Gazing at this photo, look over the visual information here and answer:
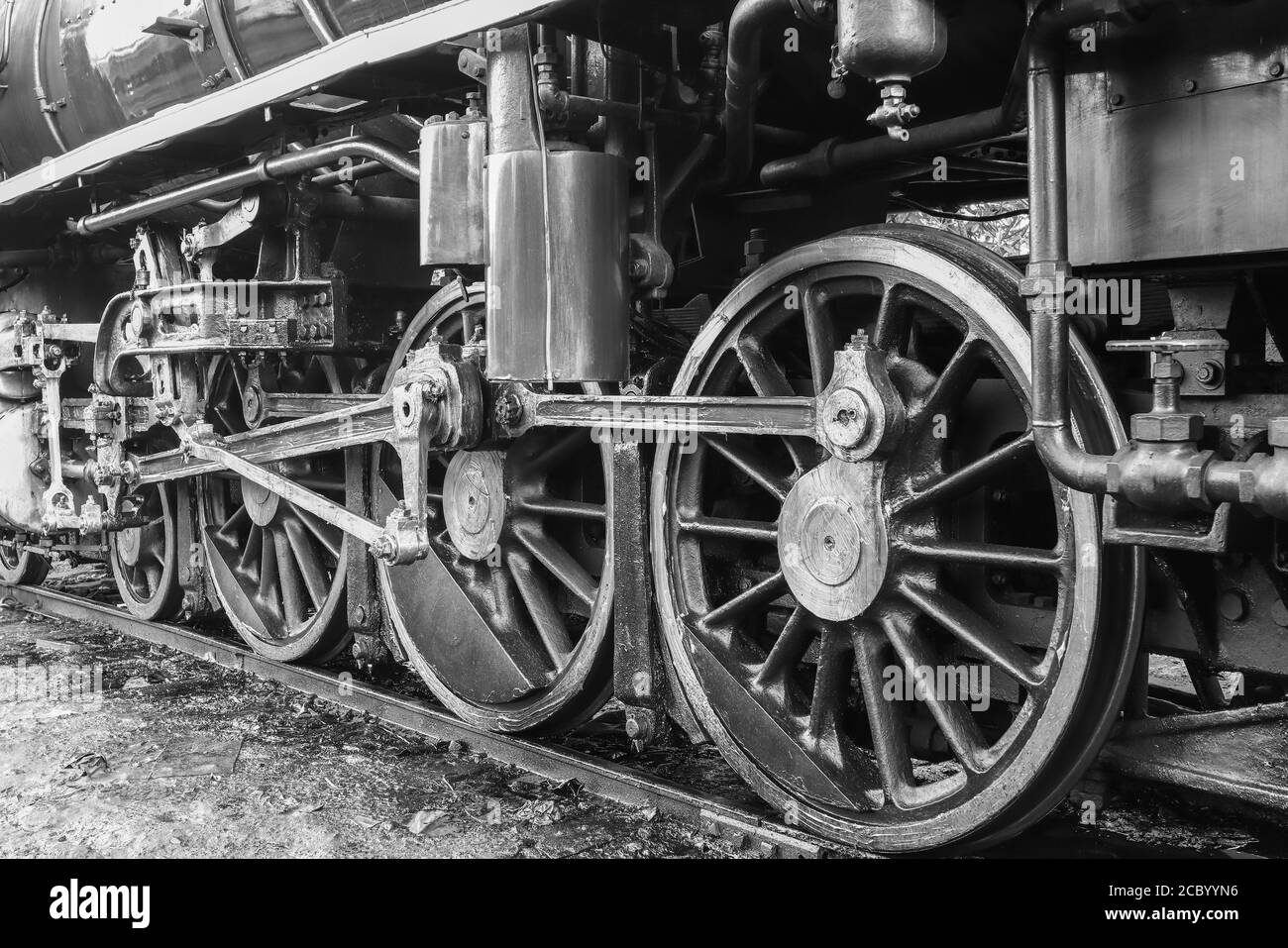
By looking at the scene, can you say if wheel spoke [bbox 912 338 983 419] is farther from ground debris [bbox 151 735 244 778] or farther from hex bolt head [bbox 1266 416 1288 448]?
ground debris [bbox 151 735 244 778]

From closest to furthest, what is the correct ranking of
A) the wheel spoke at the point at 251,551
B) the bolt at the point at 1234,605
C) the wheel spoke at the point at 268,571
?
the bolt at the point at 1234,605
the wheel spoke at the point at 268,571
the wheel spoke at the point at 251,551

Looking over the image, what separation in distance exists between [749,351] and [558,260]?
0.54 m

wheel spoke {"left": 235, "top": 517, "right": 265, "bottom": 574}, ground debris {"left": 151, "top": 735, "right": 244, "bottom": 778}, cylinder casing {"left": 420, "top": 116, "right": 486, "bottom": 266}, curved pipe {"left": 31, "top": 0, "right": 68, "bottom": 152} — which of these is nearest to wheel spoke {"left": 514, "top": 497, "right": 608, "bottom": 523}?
cylinder casing {"left": 420, "top": 116, "right": 486, "bottom": 266}

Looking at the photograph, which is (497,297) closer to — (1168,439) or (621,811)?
(621,811)

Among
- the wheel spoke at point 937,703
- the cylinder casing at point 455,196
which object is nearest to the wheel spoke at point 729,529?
the wheel spoke at point 937,703

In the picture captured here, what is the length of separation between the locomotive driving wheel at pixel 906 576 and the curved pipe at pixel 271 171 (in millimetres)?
1241

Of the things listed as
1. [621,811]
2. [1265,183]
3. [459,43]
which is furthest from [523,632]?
[1265,183]

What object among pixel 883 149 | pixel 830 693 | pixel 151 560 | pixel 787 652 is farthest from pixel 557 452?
pixel 151 560

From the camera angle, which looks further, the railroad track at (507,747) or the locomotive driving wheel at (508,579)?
the locomotive driving wheel at (508,579)

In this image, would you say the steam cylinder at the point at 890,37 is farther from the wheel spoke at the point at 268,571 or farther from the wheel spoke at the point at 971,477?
the wheel spoke at the point at 268,571

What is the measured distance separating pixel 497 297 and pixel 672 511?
0.73m

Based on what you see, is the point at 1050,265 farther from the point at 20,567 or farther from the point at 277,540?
the point at 20,567

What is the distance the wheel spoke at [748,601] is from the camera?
3299 millimetres

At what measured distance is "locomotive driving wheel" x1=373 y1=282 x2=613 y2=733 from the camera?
403 centimetres
